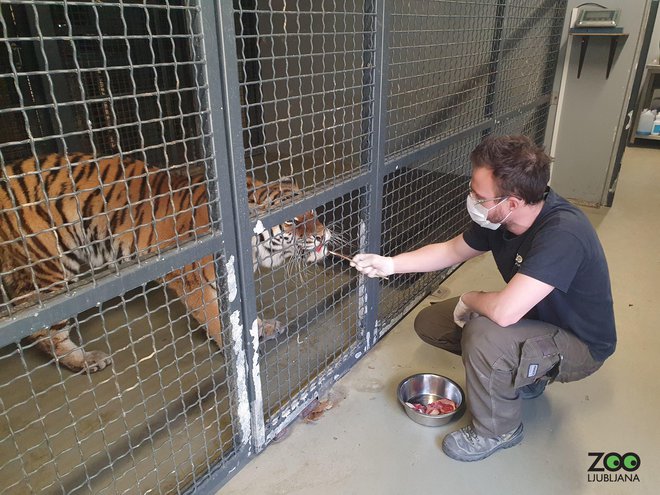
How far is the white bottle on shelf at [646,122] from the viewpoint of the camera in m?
6.03

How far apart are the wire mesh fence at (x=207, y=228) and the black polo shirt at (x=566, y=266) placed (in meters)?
0.63

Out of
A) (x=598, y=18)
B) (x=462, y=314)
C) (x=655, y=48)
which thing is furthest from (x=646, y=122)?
(x=462, y=314)

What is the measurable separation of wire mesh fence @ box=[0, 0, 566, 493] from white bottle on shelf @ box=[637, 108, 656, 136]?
2826 millimetres

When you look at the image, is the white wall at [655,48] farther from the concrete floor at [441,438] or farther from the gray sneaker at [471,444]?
the gray sneaker at [471,444]

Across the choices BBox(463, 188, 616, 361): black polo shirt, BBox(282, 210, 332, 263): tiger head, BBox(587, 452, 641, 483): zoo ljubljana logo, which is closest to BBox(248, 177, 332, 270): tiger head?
BBox(282, 210, 332, 263): tiger head

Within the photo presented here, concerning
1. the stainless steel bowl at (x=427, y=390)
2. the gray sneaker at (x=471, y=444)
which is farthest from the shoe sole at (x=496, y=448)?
the stainless steel bowl at (x=427, y=390)

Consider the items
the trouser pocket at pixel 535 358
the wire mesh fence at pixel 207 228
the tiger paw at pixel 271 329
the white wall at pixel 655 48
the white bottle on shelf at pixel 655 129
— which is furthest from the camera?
the white wall at pixel 655 48

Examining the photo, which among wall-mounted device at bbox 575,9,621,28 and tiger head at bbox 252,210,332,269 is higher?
wall-mounted device at bbox 575,9,621,28

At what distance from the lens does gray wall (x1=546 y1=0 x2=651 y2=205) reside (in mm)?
3789

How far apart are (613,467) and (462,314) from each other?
28.8 inches

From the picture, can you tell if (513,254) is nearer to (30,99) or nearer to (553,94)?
(553,94)

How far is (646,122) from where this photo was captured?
19.9 feet

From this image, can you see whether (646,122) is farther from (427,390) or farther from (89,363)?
(89,363)

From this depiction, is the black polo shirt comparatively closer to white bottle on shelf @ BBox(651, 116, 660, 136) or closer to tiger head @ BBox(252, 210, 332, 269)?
tiger head @ BBox(252, 210, 332, 269)
